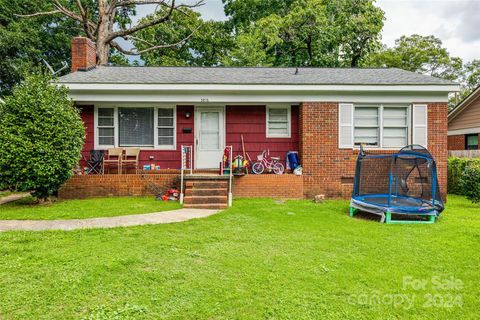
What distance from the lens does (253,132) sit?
980 cm

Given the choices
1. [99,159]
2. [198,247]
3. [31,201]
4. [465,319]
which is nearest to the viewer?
[465,319]

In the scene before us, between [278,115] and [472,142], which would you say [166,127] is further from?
[472,142]

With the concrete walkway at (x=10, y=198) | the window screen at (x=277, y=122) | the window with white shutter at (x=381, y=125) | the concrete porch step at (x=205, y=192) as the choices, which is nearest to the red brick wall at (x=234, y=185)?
the concrete porch step at (x=205, y=192)

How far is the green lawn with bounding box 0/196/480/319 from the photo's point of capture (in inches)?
106

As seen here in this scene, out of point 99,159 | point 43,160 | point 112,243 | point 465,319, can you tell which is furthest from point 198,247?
point 99,159

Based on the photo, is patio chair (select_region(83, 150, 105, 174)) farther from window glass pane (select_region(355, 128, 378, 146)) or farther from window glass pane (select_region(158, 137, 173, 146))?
window glass pane (select_region(355, 128, 378, 146))

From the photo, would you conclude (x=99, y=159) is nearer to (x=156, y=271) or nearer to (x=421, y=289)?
(x=156, y=271)

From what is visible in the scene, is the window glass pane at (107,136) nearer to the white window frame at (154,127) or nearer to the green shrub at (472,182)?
the white window frame at (154,127)

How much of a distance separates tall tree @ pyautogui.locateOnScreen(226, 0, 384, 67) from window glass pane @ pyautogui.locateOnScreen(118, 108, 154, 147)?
Result: 10465 mm

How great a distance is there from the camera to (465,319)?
2.62 m

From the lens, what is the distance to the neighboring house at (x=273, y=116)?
8.76m

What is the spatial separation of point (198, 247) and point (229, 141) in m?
5.81

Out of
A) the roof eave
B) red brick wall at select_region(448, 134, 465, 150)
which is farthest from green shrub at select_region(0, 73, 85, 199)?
red brick wall at select_region(448, 134, 465, 150)

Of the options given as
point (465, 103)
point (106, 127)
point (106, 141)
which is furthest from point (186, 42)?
point (465, 103)
